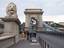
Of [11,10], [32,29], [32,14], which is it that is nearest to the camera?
[11,10]

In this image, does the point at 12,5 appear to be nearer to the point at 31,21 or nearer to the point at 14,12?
the point at 14,12

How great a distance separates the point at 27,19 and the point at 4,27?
1143 inches

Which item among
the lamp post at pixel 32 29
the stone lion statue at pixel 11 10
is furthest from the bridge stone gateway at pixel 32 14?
the stone lion statue at pixel 11 10

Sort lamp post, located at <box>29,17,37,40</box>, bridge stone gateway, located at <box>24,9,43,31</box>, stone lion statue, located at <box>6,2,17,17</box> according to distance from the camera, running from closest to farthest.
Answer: stone lion statue, located at <box>6,2,17,17</box>, lamp post, located at <box>29,17,37,40</box>, bridge stone gateway, located at <box>24,9,43,31</box>

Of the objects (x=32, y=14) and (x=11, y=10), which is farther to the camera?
(x=32, y=14)

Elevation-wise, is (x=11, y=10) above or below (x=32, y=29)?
above

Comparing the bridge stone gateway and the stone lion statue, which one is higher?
the bridge stone gateway

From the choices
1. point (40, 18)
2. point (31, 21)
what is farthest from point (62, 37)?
point (31, 21)

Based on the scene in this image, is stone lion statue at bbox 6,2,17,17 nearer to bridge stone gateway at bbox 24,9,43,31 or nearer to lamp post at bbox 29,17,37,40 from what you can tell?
lamp post at bbox 29,17,37,40

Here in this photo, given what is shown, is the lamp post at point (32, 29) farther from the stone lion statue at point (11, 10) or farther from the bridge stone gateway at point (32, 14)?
the stone lion statue at point (11, 10)

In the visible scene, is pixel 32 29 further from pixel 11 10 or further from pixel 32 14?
pixel 11 10

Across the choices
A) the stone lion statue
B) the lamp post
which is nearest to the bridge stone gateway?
the lamp post

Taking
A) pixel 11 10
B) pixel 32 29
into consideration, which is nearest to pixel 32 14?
pixel 32 29

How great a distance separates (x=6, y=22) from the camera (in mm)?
5109
